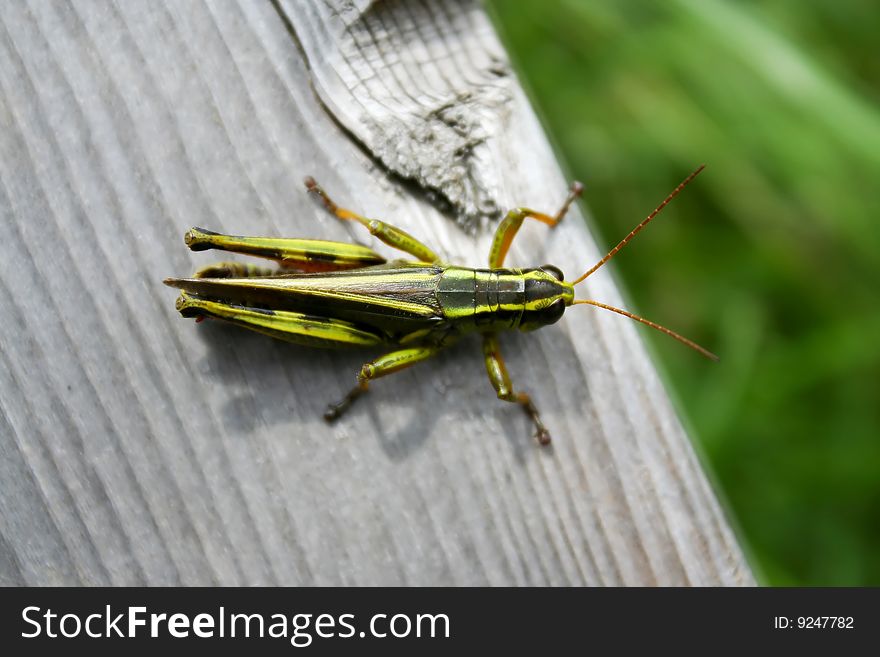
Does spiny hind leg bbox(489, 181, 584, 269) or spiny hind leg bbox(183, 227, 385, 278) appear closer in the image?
spiny hind leg bbox(183, 227, 385, 278)

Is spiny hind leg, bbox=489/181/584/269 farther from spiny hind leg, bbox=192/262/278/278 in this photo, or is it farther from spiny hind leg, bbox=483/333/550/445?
spiny hind leg, bbox=192/262/278/278

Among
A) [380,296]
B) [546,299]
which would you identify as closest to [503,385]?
[546,299]

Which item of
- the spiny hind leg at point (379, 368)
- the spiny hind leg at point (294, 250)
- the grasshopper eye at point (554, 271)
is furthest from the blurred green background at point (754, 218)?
the spiny hind leg at point (294, 250)

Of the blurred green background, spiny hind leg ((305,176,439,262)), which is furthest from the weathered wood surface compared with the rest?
the blurred green background

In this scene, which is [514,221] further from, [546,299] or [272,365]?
[272,365]

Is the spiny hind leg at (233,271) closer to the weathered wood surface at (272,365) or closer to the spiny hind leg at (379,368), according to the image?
the weathered wood surface at (272,365)
